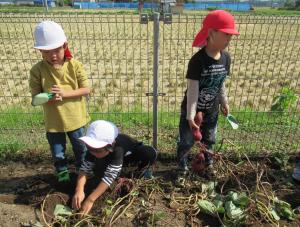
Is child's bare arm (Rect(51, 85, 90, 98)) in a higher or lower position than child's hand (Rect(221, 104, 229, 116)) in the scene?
higher

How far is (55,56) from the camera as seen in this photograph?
2676mm

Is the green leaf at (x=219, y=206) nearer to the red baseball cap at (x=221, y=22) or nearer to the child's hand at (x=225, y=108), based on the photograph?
the child's hand at (x=225, y=108)

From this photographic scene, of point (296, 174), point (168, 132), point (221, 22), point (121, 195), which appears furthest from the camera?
point (168, 132)

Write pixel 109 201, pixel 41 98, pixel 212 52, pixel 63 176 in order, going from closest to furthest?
pixel 41 98 → pixel 212 52 → pixel 109 201 → pixel 63 176

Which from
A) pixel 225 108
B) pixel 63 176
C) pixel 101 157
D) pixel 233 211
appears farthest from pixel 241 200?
pixel 63 176

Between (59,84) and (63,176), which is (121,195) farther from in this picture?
(59,84)

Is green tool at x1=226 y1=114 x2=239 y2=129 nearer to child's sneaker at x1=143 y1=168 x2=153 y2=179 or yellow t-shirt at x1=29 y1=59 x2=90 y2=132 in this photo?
child's sneaker at x1=143 y1=168 x2=153 y2=179

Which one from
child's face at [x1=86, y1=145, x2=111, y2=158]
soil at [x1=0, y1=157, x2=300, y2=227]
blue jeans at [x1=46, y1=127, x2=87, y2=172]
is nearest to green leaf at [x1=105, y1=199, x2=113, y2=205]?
soil at [x1=0, y1=157, x2=300, y2=227]

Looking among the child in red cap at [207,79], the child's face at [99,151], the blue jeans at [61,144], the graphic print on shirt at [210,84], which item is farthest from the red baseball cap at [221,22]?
the blue jeans at [61,144]

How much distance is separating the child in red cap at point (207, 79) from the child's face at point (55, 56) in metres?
1.05

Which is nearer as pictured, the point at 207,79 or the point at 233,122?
the point at 207,79

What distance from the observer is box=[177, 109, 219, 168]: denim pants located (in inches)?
122

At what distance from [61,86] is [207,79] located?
4.07 feet

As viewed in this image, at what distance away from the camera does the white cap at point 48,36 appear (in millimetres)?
2557
